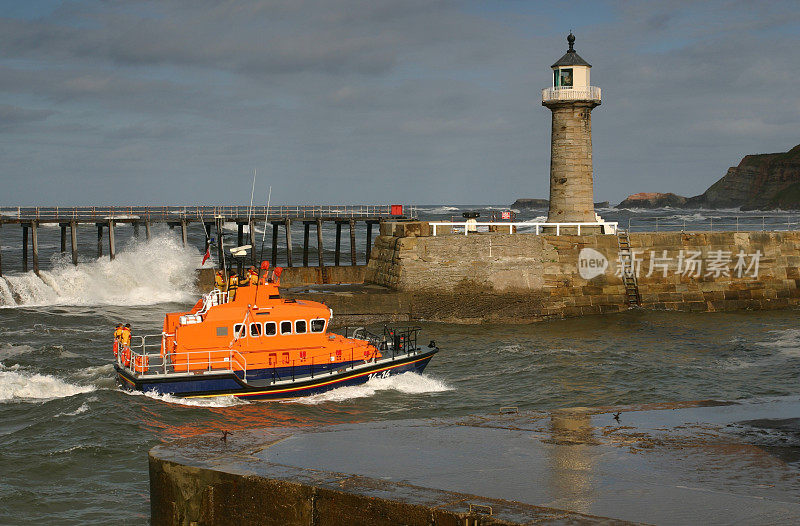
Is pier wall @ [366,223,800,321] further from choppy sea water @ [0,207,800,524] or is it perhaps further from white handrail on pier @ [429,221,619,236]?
choppy sea water @ [0,207,800,524]

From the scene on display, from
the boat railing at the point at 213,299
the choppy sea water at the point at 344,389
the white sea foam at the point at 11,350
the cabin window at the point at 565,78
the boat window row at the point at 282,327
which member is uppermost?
the cabin window at the point at 565,78

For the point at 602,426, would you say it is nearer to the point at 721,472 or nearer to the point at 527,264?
the point at 721,472

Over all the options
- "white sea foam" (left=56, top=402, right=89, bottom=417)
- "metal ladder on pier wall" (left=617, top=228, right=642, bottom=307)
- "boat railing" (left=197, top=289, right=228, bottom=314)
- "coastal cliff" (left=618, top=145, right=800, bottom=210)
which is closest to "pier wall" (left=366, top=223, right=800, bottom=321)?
"metal ladder on pier wall" (left=617, top=228, right=642, bottom=307)

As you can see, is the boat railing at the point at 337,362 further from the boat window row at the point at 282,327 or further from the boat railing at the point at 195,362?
the boat railing at the point at 195,362

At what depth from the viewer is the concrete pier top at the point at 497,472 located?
291 inches

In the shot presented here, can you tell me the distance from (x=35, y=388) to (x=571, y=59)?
21.7 metres

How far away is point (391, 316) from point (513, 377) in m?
8.74

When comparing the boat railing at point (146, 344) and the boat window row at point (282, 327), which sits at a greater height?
the boat window row at point (282, 327)

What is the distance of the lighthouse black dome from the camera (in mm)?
30797

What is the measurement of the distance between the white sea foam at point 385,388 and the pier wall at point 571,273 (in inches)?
363

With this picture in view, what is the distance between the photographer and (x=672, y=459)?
944 cm

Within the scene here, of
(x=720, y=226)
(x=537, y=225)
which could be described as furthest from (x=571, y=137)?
(x=720, y=226)

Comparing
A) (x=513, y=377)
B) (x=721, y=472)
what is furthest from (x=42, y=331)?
(x=721, y=472)

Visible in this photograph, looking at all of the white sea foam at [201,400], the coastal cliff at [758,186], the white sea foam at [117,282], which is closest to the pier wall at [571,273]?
the white sea foam at [117,282]
